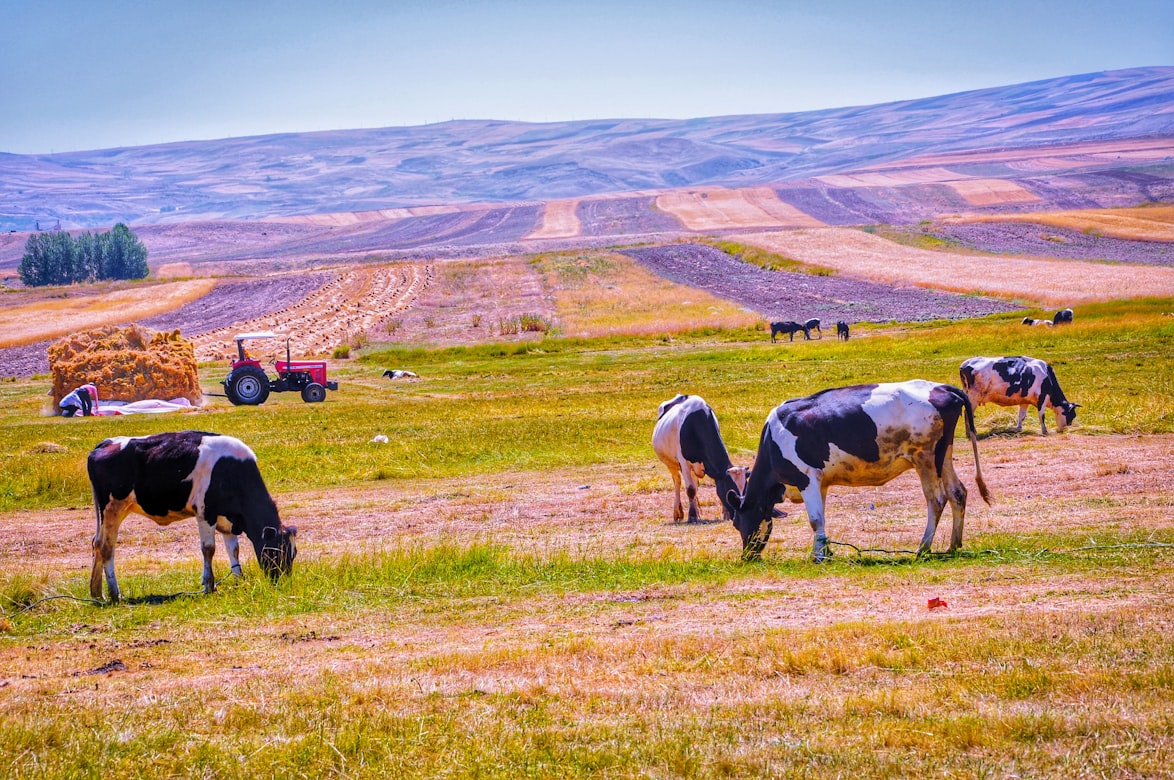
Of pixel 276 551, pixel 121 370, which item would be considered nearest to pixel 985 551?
pixel 276 551

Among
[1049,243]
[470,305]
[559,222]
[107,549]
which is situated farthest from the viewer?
[559,222]

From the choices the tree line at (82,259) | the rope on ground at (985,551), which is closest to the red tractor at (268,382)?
the rope on ground at (985,551)

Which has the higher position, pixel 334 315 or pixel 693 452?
pixel 334 315

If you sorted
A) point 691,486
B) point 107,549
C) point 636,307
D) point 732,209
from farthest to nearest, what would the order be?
point 732,209 → point 636,307 → point 691,486 → point 107,549

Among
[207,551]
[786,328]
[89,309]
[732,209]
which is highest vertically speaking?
[732,209]

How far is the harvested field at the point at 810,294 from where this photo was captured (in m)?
62.2

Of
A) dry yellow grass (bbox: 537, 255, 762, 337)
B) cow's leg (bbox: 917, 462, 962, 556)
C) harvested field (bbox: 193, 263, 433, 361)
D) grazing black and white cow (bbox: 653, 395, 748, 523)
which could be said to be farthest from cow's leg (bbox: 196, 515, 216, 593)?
dry yellow grass (bbox: 537, 255, 762, 337)

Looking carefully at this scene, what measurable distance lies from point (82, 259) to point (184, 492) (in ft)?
433

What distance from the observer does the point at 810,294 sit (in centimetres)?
7331

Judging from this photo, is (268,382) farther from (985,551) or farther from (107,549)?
(985,551)

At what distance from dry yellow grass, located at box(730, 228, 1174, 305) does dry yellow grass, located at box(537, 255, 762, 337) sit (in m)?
14.6

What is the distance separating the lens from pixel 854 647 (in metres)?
8.97

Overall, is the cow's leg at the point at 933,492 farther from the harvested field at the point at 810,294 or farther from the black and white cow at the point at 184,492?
the harvested field at the point at 810,294

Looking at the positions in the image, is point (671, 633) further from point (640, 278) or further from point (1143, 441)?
point (640, 278)
